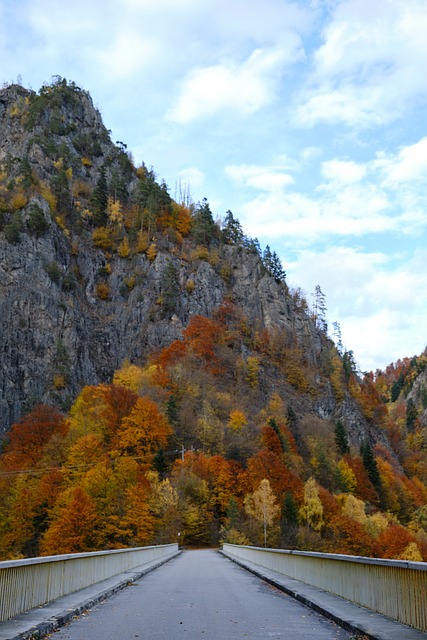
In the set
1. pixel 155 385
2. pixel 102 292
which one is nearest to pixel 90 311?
pixel 102 292

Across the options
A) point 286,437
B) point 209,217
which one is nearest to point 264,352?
point 286,437

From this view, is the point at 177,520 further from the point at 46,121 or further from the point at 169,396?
the point at 46,121

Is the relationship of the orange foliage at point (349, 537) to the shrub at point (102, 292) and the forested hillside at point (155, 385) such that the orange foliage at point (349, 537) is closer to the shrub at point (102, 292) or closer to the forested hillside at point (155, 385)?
the forested hillside at point (155, 385)

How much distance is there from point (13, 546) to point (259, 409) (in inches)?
2064

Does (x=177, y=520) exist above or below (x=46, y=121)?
below

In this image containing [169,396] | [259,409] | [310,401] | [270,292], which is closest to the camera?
[169,396]

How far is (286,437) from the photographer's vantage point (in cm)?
9450

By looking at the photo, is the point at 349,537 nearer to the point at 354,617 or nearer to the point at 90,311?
the point at 90,311

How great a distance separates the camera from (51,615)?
9.71 meters

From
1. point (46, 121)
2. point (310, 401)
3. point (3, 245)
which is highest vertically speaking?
point (46, 121)

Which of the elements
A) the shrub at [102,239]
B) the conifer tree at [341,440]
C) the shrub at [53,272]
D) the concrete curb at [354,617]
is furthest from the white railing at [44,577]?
the shrub at [102,239]

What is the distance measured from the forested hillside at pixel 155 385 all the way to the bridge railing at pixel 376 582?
156ft

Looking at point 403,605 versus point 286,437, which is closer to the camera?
point 403,605

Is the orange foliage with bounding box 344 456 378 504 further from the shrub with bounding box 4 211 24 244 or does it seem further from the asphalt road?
the asphalt road
